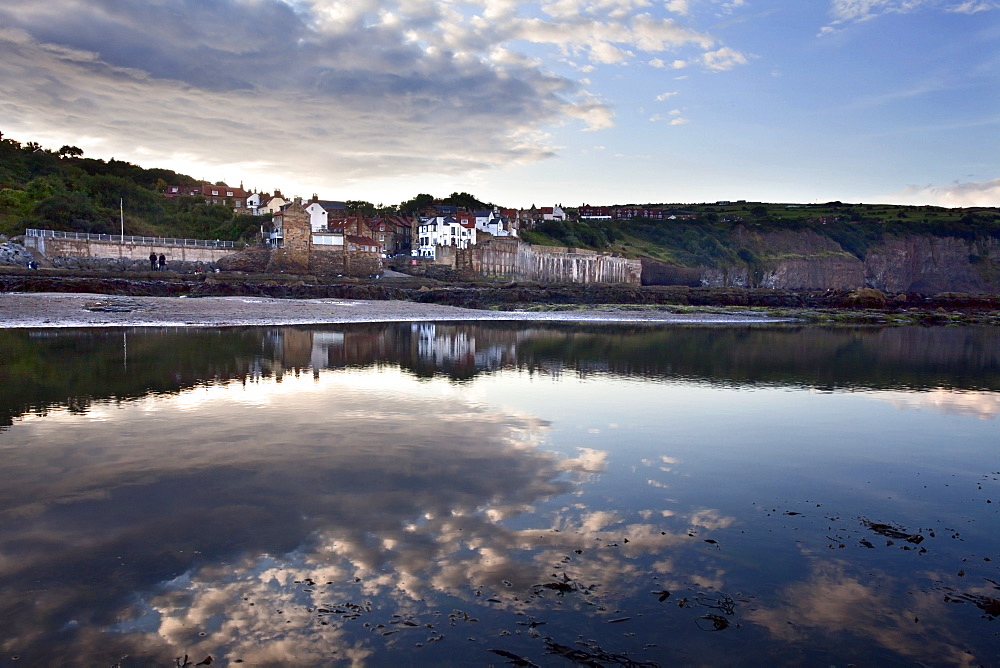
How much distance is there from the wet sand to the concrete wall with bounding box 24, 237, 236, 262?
1850 cm

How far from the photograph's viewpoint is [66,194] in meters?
58.8

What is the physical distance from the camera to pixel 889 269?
109 metres

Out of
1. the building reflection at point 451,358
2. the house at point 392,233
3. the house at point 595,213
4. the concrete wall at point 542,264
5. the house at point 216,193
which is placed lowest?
the building reflection at point 451,358

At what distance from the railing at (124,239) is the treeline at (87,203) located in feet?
11.2

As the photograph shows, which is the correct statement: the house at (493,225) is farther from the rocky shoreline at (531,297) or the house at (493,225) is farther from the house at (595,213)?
the house at (595,213)

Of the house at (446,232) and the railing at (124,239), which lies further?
the house at (446,232)

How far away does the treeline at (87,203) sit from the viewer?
54562 millimetres

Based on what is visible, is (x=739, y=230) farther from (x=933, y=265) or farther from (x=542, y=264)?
(x=542, y=264)

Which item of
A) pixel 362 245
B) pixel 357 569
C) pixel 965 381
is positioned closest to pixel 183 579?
pixel 357 569

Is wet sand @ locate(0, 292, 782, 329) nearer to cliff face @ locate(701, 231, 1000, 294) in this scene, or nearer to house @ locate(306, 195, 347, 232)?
house @ locate(306, 195, 347, 232)

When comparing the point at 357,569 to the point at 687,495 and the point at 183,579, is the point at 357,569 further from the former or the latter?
the point at 687,495

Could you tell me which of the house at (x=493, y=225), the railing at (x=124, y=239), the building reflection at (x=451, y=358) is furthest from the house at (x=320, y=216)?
the building reflection at (x=451, y=358)

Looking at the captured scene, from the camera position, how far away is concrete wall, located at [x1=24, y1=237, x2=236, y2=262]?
47688mm

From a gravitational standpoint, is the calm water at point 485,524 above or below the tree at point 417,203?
below
